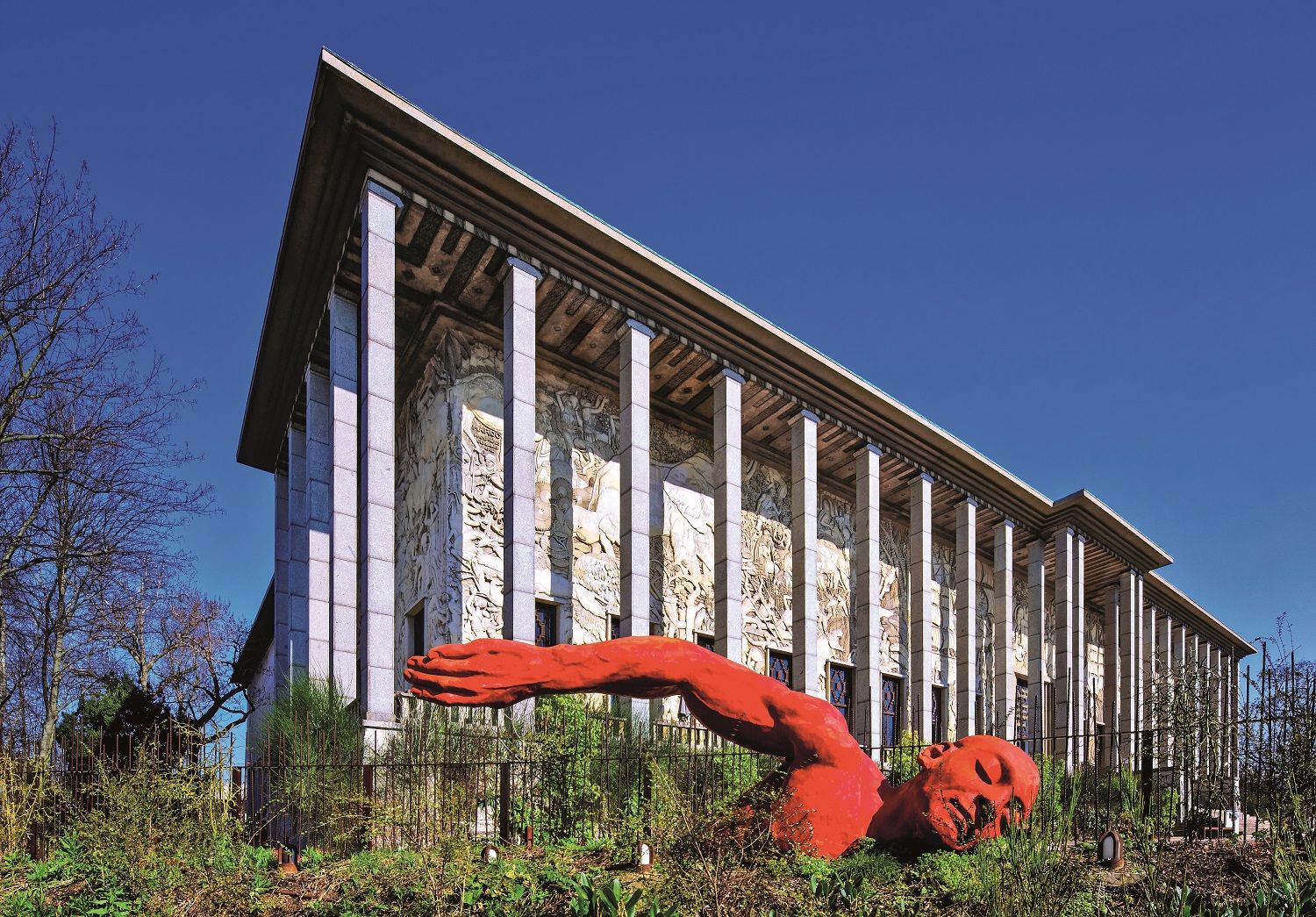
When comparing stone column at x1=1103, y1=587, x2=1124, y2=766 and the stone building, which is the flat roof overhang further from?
stone column at x1=1103, y1=587, x2=1124, y2=766

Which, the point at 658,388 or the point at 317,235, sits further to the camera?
the point at 658,388

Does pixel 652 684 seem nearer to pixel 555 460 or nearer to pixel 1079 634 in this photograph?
pixel 555 460

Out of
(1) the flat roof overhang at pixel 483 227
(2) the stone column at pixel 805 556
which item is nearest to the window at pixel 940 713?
(2) the stone column at pixel 805 556

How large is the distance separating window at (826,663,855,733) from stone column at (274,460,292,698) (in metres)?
11.3

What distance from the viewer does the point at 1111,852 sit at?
9.83 m

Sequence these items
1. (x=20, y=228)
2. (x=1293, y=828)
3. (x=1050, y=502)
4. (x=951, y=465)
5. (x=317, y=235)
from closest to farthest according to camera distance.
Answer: (x=1293, y=828)
(x=20, y=228)
(x=317, y=235)
(x=951, y=465)
(x=1050, y=502)

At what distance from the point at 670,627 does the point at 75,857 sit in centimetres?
1065

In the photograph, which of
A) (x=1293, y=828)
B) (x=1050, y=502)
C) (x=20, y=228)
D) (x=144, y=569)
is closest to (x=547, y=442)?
(x=144, y=569)

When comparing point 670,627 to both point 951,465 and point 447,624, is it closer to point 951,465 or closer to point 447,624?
point 447,624

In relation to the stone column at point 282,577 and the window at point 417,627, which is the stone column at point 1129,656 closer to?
A: the window at point 417,627

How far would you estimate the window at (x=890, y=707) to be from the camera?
24188 mm

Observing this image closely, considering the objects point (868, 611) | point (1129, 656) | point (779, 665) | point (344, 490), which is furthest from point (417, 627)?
point (1129, 656)

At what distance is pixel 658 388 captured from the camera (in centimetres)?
1997

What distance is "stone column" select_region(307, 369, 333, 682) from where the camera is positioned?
15.2m
